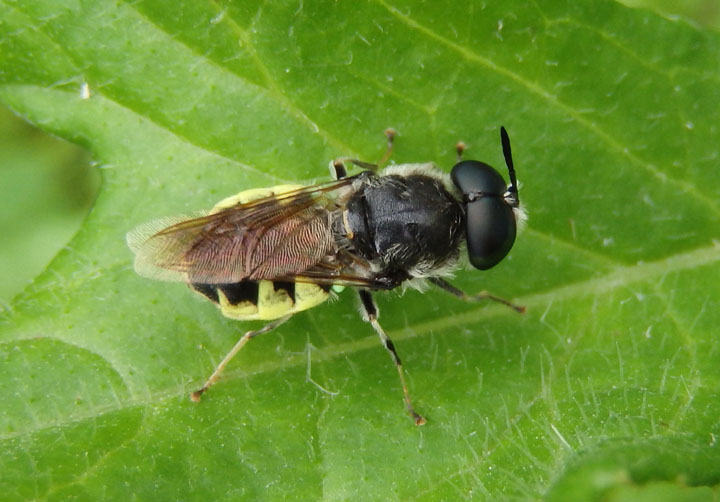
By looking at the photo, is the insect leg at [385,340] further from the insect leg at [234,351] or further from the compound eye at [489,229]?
the compound eye at [489,229]

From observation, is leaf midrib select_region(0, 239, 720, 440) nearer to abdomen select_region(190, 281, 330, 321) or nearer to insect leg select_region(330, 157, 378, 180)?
abdomen select_region(190, 281, 330, 321)

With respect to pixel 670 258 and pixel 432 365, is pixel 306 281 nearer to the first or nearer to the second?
pixel 432 365

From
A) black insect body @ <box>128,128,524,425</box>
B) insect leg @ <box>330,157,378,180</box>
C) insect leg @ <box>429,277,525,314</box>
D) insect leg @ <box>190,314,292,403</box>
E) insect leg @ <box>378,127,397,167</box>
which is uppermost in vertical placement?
insect leg @ <box>378,127,397,167</box>

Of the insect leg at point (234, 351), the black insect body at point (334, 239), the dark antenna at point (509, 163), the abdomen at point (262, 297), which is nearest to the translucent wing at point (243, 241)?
the black insect body at point (334, 239)

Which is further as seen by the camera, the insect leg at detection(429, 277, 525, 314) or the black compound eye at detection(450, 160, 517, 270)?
the insect leg at detection(429, 277, 525, 314)

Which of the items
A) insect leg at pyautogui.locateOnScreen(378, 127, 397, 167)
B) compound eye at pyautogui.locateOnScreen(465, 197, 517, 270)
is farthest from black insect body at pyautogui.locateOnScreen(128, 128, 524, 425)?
insect leg at pyautogui.locateOnScreen(378, 127, 397, 167)

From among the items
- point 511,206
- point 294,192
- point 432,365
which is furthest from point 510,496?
point 294,192

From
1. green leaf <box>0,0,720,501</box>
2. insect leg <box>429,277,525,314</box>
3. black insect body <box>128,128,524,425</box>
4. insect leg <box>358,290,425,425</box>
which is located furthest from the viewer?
insect leg <box>429,277,525,314</box>
